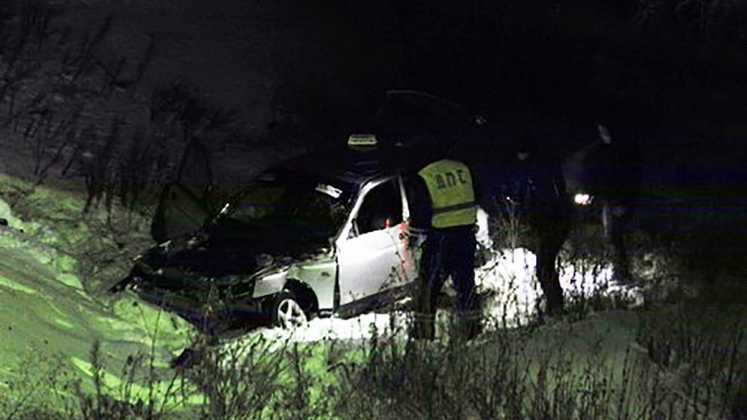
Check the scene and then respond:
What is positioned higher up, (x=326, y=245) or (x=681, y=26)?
(x=681, y=26)

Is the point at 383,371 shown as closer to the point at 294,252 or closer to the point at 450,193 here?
the point at 450,193

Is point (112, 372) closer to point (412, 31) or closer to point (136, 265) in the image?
point (136, 265)

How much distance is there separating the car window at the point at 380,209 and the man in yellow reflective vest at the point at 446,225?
1032 millimetres

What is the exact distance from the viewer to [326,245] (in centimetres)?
1195

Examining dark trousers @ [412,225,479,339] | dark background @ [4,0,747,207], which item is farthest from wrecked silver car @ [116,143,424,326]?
dark background @ [4,0,747,207]

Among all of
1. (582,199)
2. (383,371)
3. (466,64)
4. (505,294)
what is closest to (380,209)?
(505,294)

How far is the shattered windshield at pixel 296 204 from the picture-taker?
39.9ft

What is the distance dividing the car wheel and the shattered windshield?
73cm

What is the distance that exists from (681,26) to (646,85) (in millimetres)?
2348

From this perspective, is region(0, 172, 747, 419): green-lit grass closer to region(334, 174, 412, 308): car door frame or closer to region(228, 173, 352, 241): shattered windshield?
region(334, 174, 412, 308): car door frame

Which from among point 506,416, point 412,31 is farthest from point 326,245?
point 412,31

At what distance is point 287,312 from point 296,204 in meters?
1.34

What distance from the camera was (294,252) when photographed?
38.8 ft

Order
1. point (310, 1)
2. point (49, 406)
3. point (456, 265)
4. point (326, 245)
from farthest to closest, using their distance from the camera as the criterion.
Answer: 1. point (310, 1)
2. point (326, 245)
3. point (456, 265)
4. point (49, 406)
